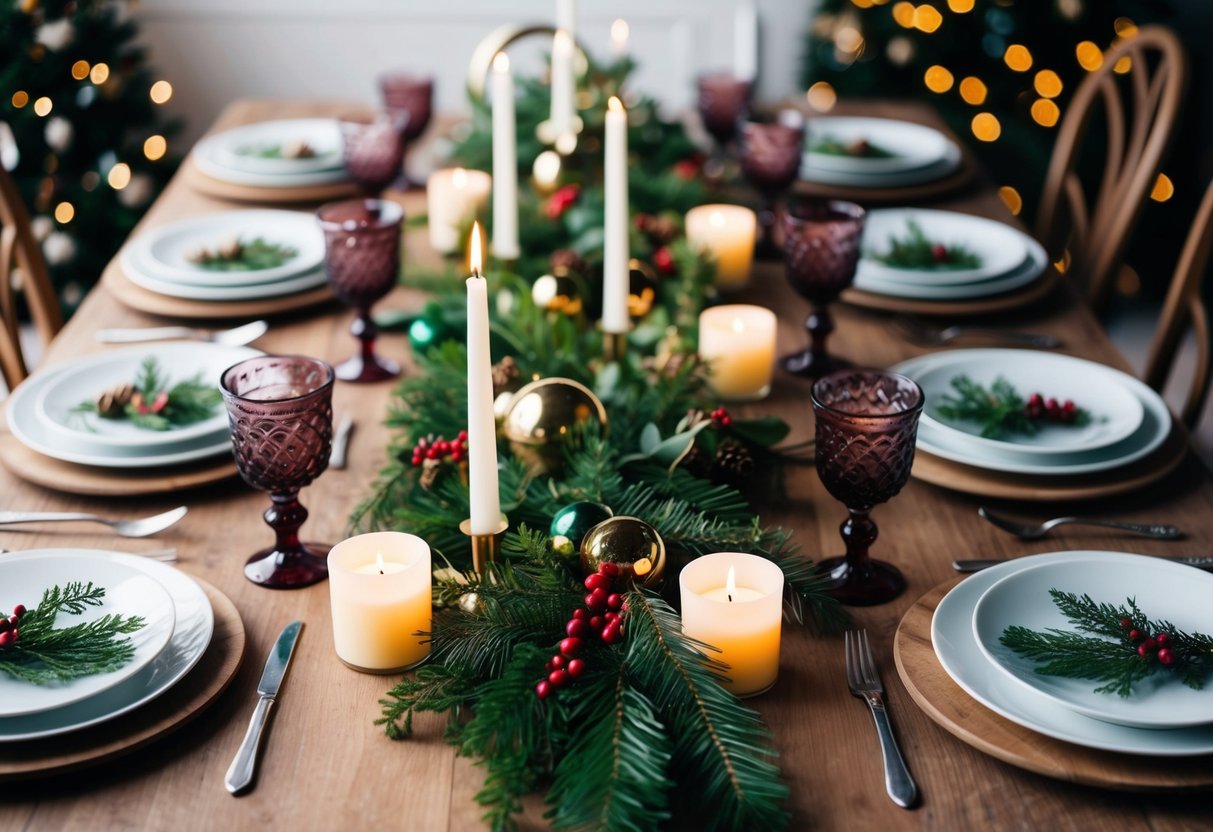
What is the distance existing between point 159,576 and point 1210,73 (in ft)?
13.2

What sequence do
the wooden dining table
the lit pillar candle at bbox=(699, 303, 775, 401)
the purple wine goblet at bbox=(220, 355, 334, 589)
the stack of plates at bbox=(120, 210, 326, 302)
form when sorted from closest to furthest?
the wooden dining table, the purple wine goblet at bbox=(220, 355, 334, 589), the lit pillar candle at bbox=(699, 303, 775, 401), the stack of plates at bbox=(120, 210, 326, 302)

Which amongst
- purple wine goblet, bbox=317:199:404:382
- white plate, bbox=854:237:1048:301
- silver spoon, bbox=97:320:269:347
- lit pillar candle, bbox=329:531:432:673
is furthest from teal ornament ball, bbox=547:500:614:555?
white plate, bbox=854:237:1048:301

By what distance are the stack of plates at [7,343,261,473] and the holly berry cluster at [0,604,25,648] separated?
32 cm

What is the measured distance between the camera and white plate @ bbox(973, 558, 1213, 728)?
876 millimetres

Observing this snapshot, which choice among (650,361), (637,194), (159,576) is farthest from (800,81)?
(159,576)

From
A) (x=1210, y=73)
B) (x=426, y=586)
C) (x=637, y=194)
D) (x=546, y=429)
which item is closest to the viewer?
(x=426, y=586)

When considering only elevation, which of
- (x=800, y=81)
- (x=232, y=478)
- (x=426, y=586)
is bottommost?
(x=800, y=81)

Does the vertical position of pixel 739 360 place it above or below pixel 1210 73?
above

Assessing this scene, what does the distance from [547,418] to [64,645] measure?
47cm

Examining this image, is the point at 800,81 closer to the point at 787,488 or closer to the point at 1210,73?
the point at 1210,73

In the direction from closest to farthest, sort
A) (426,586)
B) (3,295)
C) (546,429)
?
(426,586)
(546,429)
(3,295)

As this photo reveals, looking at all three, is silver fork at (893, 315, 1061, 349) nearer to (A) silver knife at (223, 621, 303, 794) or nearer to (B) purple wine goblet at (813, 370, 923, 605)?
(B) purple wine goblet at (813, 370, 923, 605)

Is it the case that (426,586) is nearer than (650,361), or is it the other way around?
(426,586)

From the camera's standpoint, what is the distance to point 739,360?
144 centimetres
